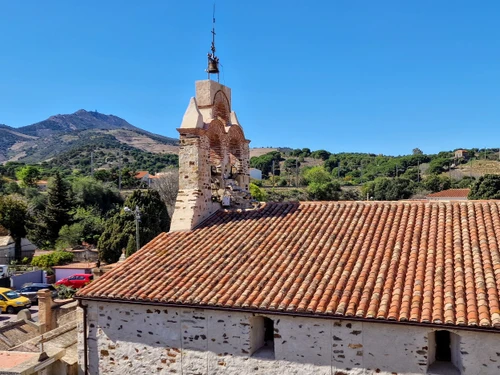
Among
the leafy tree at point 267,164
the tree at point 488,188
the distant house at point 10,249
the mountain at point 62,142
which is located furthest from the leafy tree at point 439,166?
the mountain at point 62,142

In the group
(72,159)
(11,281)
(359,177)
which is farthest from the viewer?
(72,159)

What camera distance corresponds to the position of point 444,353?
293 inches

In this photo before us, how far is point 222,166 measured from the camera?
12.4 meters

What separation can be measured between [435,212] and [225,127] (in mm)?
5983

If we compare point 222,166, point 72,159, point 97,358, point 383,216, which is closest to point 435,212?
point 383,216

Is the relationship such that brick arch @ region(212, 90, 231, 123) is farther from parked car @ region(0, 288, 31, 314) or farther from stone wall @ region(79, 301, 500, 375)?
parked car @ region(0, 288, 31, 314)

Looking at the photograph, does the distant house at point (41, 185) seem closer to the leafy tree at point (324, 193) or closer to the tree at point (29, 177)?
the tree at point (29, 177)

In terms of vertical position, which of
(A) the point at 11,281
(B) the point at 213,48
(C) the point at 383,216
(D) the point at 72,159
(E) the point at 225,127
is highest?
(D) the point at 72,159

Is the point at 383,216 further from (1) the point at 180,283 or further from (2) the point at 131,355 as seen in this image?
(2) the point at 131,355

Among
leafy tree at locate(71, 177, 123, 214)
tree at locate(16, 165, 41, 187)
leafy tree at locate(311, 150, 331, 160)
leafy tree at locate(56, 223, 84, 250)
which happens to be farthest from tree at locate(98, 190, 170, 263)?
leafy tree at locate(311, 150, 331, 160)

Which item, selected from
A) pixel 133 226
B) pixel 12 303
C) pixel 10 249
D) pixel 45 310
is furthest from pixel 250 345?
pixel 10 249

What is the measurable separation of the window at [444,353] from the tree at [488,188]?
1567 inches

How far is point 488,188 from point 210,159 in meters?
39.0

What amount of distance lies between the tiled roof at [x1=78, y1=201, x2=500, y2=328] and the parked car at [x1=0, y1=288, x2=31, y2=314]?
1497cm
